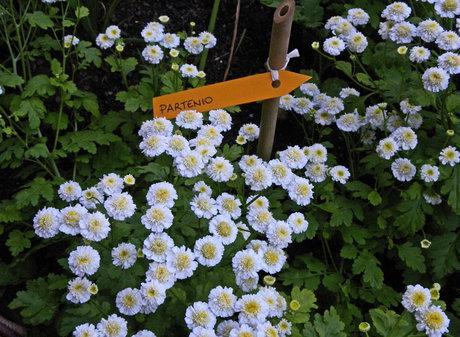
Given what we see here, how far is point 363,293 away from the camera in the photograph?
2.57 m

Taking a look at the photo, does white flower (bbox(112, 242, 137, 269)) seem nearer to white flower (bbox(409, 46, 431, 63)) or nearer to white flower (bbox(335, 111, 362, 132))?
white flower (bbox(335, 111, 362, 132))

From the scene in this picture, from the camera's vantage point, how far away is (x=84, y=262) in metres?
2.06

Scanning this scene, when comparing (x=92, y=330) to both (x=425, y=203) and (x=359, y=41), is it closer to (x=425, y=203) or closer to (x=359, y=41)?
(x=425, y=203)

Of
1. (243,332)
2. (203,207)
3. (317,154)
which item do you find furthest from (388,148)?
(243,332)

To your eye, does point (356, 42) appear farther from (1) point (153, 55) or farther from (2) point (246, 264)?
(2) point (246, 264)

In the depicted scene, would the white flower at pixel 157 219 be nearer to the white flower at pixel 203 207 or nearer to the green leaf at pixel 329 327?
the white flower at pixel 203 207

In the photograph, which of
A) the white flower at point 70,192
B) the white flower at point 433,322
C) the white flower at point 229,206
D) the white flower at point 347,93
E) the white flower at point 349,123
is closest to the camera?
the white flower at point 433,322

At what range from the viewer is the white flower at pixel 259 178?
2.32 m

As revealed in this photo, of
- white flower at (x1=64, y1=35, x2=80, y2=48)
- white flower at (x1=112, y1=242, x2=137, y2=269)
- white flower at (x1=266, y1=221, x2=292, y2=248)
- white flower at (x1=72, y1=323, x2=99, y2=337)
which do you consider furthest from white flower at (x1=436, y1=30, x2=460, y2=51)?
white flower at (x1=72, y1=323, x2=99, y2=337)

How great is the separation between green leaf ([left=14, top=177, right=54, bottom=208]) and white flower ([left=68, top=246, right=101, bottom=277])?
0.50 metres

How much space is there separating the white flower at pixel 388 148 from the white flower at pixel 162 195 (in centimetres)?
89

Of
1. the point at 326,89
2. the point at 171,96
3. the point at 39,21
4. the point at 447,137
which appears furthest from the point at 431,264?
the point at 39,21

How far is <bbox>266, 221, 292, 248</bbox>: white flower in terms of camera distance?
2.22 m

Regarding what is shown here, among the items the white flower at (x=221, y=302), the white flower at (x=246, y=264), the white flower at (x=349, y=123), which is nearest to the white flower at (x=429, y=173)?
the white flower at (x=349, y=123)
